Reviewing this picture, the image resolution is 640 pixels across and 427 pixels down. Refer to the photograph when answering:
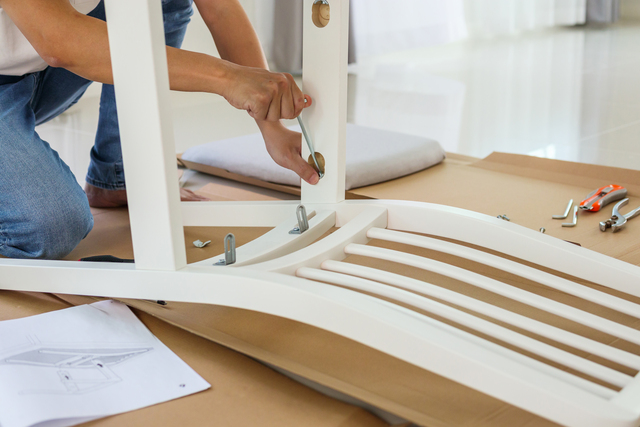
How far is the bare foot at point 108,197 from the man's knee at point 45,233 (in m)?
0.25

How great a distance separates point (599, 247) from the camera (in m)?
1.04

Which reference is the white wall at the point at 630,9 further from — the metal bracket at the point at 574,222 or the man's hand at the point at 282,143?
the man's hand at the point at 282,143

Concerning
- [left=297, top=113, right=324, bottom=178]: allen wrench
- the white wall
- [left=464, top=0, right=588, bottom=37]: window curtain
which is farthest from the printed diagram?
the white wall

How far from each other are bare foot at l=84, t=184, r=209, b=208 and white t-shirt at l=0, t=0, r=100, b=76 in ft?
1.10

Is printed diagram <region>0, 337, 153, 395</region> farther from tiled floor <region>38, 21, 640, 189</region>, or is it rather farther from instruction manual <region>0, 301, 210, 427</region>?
tiled floor <region>38, 21, 640, 189</region>

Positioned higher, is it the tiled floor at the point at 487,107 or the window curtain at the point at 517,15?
the window curtain at the point at 517,15

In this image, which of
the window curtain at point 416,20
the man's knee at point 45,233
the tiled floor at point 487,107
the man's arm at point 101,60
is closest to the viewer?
the man's arm at point 101,60

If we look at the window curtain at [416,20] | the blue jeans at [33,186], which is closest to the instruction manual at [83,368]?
the blue jeans at [33,186]

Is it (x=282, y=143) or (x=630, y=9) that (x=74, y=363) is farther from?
(x=630, y=9)

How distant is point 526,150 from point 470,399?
4.46 ft

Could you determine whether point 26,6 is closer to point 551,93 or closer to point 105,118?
point 105,118

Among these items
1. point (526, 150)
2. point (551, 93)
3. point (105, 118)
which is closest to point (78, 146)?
point (105, 118)

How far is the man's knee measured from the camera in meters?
0.98

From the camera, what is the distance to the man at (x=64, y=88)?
73 centimetres
